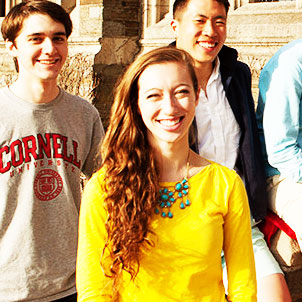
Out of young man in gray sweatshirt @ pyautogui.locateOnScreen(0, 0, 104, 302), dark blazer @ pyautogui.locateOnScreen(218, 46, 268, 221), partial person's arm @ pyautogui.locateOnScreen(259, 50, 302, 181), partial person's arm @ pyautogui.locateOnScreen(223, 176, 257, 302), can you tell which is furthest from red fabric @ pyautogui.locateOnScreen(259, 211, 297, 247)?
young man in gray sweatshirt @ pyautogui.locateOnScreen(0, 0, 104, 302)

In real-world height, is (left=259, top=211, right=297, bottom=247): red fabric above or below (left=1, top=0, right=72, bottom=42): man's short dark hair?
below

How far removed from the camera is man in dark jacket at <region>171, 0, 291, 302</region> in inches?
108

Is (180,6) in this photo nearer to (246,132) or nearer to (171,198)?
(246,132)

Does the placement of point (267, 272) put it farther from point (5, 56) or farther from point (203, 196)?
point (5, 56)

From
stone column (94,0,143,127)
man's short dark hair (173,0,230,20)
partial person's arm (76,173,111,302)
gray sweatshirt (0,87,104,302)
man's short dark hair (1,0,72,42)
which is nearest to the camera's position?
partial person's arm (76,173,111,302)

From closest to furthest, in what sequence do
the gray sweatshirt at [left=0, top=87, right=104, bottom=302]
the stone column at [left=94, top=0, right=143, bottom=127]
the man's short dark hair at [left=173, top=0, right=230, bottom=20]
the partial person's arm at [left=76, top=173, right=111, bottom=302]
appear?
the partial person's arm at [left=76, top=173, right=111, bottom=302]
the gray sweatshirt at [left=0, top=87, right=104, bottom=302]
the man's short dark hair at [left=173, top=0, right=230, bottom=20]
the stone column at [left=94, top=0, right=143, bottom=127]

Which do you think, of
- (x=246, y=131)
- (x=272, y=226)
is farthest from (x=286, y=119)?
(x=272, y=226)

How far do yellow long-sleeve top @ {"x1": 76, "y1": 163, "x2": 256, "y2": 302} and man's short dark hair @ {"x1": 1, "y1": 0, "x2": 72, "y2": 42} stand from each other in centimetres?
84

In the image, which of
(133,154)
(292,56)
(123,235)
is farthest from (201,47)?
(123,235)

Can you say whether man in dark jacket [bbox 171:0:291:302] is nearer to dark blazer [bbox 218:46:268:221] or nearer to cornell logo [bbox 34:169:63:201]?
dark blazer [bbox 218:46:268:221]

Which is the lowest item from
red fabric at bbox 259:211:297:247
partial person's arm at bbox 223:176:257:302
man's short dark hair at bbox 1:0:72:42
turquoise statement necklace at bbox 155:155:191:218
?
red fabric at bbox 259:211:297:247

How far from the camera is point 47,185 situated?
2.24 metres

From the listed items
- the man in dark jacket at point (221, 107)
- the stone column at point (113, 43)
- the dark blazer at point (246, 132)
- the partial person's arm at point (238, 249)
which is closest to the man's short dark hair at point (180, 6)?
the man in dark jacket at point (221, 107)

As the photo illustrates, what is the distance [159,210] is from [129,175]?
157 millimetres
